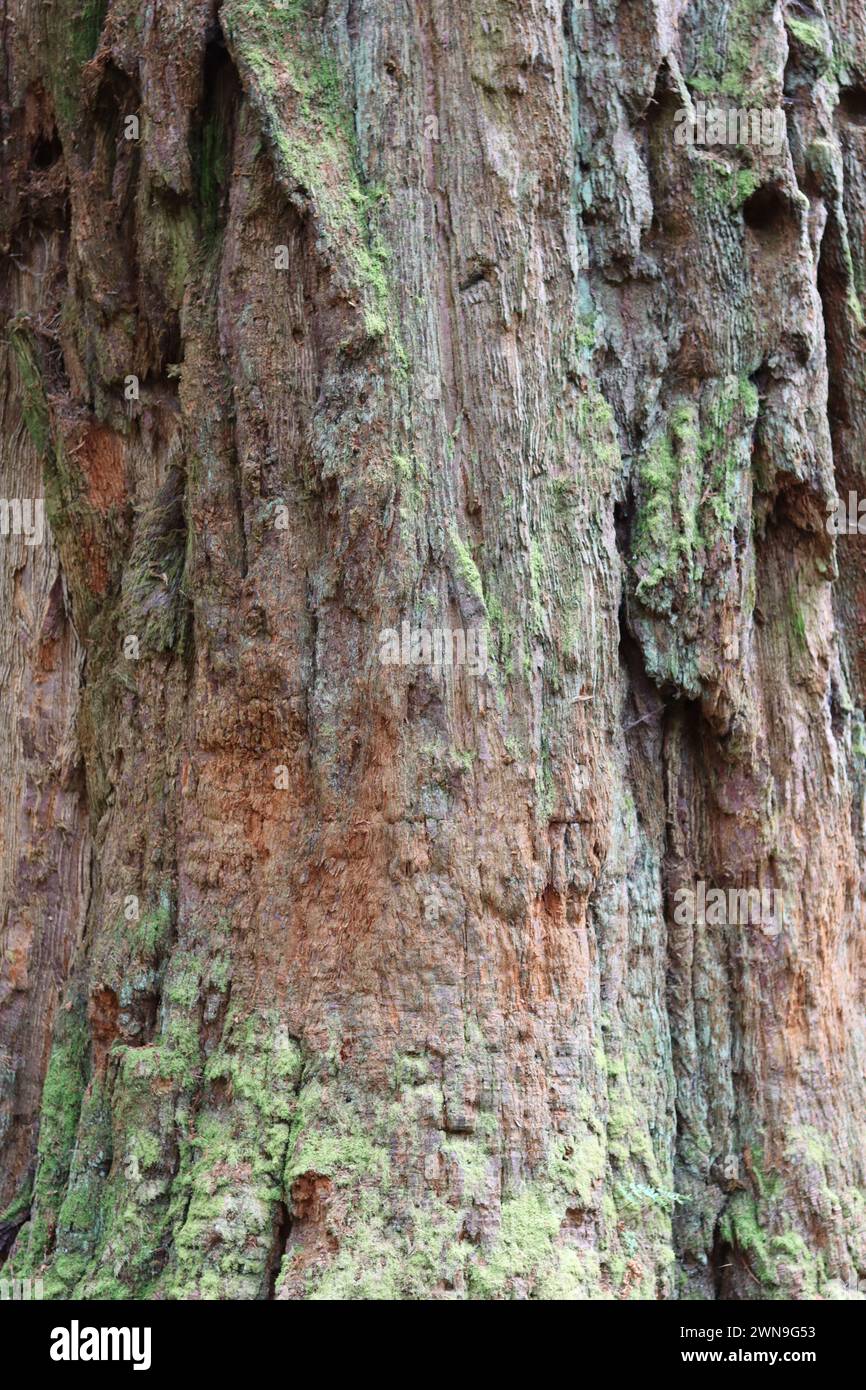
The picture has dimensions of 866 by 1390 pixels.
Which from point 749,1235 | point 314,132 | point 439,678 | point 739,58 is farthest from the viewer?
point 739,58

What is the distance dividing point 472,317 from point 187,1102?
122 inches

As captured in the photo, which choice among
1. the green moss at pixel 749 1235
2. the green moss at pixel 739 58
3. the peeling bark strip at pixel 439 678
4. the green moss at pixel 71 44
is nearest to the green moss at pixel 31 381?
the peeling bark strip at pixel 439 678

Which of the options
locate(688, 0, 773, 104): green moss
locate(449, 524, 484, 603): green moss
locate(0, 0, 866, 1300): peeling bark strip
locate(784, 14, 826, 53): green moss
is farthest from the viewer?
locate(784, 14, 826, 53): green moss

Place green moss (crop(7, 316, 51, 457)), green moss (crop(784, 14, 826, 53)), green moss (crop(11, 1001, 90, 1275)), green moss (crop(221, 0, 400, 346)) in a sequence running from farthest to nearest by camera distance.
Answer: green moss (crop(7, 316, 51, 457)), green moss (crop(784, 14, 826, 53)), green moss (crop(11, 1001, 90, 1275)), green moss (crop(221, 0, 400, 346))

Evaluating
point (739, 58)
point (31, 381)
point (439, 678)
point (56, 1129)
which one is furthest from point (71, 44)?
point (56, 1129)

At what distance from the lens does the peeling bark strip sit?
15.6 feet

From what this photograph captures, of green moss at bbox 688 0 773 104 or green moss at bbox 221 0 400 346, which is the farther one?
green moss at bbox 688 0 773 104

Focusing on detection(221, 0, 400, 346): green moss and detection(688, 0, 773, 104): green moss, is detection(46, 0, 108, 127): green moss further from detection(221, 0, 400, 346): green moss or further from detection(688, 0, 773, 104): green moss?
detection(688, 0, 773, 104): green moss

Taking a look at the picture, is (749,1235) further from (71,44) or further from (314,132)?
(71,44)

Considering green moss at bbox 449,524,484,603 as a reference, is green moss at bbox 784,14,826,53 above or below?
above

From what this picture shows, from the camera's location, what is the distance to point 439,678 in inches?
192

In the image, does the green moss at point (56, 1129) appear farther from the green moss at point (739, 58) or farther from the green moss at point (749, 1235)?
the green moss at point (739, 58)

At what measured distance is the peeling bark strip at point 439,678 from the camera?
476cm

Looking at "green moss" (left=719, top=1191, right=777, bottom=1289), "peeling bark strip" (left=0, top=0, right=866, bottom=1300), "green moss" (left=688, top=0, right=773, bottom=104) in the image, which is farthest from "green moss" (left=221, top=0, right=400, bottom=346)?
"green moss" (left=719, top=1191, right=777, bottom=1289)
